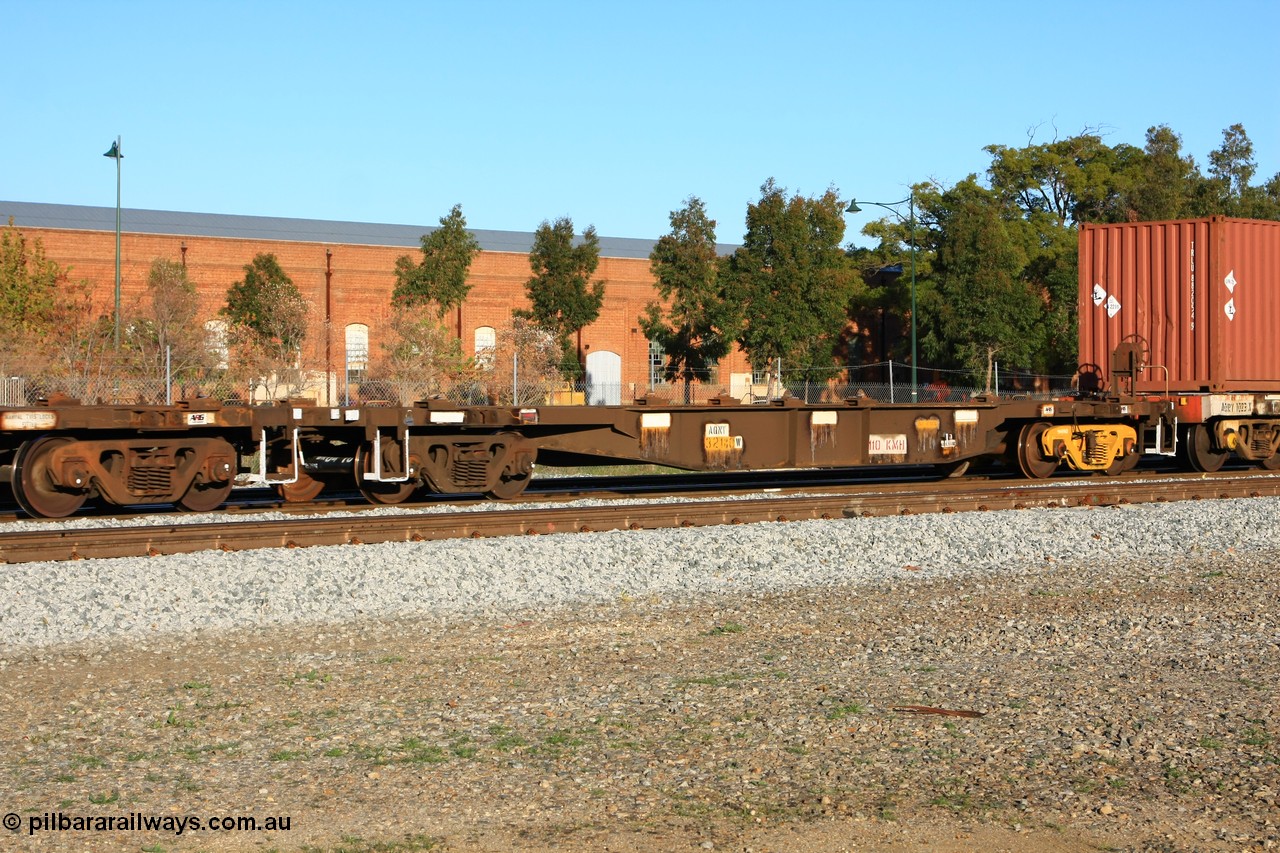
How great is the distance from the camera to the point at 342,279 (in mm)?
50562

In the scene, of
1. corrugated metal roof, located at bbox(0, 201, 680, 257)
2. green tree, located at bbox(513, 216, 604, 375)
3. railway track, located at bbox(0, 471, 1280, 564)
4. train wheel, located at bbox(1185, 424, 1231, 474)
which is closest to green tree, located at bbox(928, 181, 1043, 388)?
green tree, located at bbox(513, 216, 604, 375)

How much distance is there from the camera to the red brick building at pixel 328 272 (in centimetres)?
4716

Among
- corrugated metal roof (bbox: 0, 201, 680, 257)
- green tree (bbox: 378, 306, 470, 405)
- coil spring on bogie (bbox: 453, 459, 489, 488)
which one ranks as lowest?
coil spring on bogie (bbox: 453, 459, 489, 488)

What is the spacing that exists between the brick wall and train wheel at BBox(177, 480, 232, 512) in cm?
2993

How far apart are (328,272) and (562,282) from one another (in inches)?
460

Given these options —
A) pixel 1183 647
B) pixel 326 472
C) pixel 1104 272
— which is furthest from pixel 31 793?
pixel 1104 272

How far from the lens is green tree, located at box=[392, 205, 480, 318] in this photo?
41.1 m

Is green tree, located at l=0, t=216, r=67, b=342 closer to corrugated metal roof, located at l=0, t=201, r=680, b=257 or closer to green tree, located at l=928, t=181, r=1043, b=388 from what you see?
corrugated metal roof, located at l=0, t=201, r=680, b=257

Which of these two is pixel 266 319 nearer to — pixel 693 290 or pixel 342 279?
pixel 342 279

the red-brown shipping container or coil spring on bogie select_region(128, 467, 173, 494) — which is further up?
Answer: the red-brown shipping container

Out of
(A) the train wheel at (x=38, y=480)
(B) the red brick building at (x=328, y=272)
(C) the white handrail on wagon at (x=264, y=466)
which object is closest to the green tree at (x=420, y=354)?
(B) the red brick building at (x=328, y=272)

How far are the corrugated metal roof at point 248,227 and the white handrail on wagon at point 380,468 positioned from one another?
38.9 metres

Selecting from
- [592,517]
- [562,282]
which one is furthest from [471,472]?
[562,282]

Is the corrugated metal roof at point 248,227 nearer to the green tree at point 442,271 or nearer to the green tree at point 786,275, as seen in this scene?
the green tree at point 442,271
